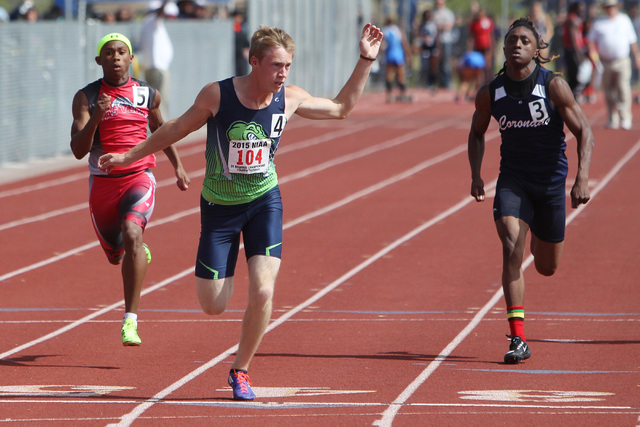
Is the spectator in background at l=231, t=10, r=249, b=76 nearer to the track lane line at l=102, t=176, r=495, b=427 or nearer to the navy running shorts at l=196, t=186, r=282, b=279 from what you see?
the track lane line at l=102, t=176, r=495, b=427

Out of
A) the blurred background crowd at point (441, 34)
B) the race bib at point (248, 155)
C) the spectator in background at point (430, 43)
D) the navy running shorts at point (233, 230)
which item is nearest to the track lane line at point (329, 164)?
the blurred background crowd at point (441, 34)

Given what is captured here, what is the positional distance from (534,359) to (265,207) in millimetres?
1950

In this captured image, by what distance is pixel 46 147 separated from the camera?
1977 centimetres

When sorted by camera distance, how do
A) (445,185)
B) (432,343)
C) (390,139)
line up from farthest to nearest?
(390,139), (445,185), (432,343)

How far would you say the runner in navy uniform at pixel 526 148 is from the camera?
7211 mm

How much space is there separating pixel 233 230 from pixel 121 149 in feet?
5.93

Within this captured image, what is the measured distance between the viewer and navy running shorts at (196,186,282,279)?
6254 millimetres

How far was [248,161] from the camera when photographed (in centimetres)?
621

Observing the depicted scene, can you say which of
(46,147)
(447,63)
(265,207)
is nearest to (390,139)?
(46,147)

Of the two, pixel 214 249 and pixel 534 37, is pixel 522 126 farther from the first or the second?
pixel 214 249

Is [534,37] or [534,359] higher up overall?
[534,37]

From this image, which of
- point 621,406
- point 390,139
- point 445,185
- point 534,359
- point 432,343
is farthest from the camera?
point 390,139

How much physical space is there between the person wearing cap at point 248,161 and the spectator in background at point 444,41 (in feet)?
92.5

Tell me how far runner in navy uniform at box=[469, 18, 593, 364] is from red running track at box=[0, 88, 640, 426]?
61 cm
